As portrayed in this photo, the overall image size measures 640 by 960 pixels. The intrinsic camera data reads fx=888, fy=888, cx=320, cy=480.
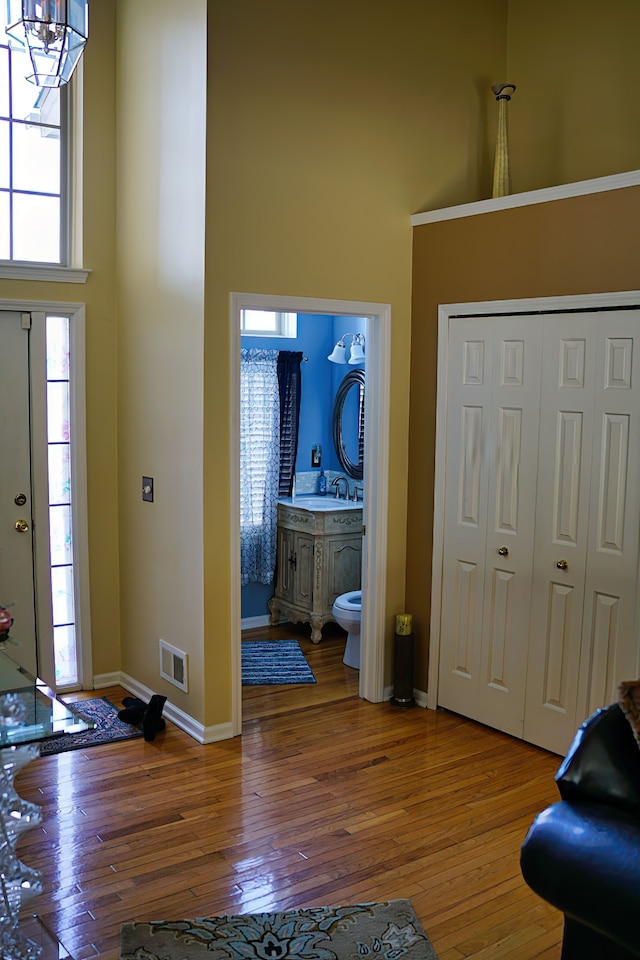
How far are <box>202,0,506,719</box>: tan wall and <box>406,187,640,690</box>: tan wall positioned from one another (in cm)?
8

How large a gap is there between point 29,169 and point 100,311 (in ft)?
2.68

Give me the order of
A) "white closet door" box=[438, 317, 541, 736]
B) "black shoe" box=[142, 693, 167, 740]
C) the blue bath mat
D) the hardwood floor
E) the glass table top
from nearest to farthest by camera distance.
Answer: the glass table top → the hardwood floor → "white closet door" box=[438, 317, 541, 736] → "black shoe" box=[142, 693, 167, 740] → the blue bath mat

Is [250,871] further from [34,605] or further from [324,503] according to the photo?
[324,503]

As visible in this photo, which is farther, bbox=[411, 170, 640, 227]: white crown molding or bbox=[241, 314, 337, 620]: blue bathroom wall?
bbox=[241, 314, 337, 620]: blue bathroom wall

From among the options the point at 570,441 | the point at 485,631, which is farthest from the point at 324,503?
the point at 570,441

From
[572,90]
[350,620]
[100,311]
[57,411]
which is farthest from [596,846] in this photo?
[572,90]

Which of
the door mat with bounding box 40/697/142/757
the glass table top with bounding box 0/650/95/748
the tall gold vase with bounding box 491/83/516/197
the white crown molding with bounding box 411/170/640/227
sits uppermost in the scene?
the tall gold vase with bounding box 491/83/516/197

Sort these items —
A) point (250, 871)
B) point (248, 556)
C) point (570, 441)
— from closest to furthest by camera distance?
point (250, 871)
point (570, 441)
point (248, 556)

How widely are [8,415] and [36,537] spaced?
0.67 meters

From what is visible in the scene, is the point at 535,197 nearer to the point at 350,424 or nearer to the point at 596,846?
the point at 350,424

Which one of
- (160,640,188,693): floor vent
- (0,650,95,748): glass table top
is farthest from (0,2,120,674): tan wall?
(0,650,95,748): glass table top

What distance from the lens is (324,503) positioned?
6.14 metres

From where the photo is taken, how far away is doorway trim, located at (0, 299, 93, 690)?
15.6 ft

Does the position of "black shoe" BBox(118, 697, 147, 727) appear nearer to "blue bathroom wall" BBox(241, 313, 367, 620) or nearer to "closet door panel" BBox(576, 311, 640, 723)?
"blue bathroom wall" BBox(241, 313, 367, 620)
